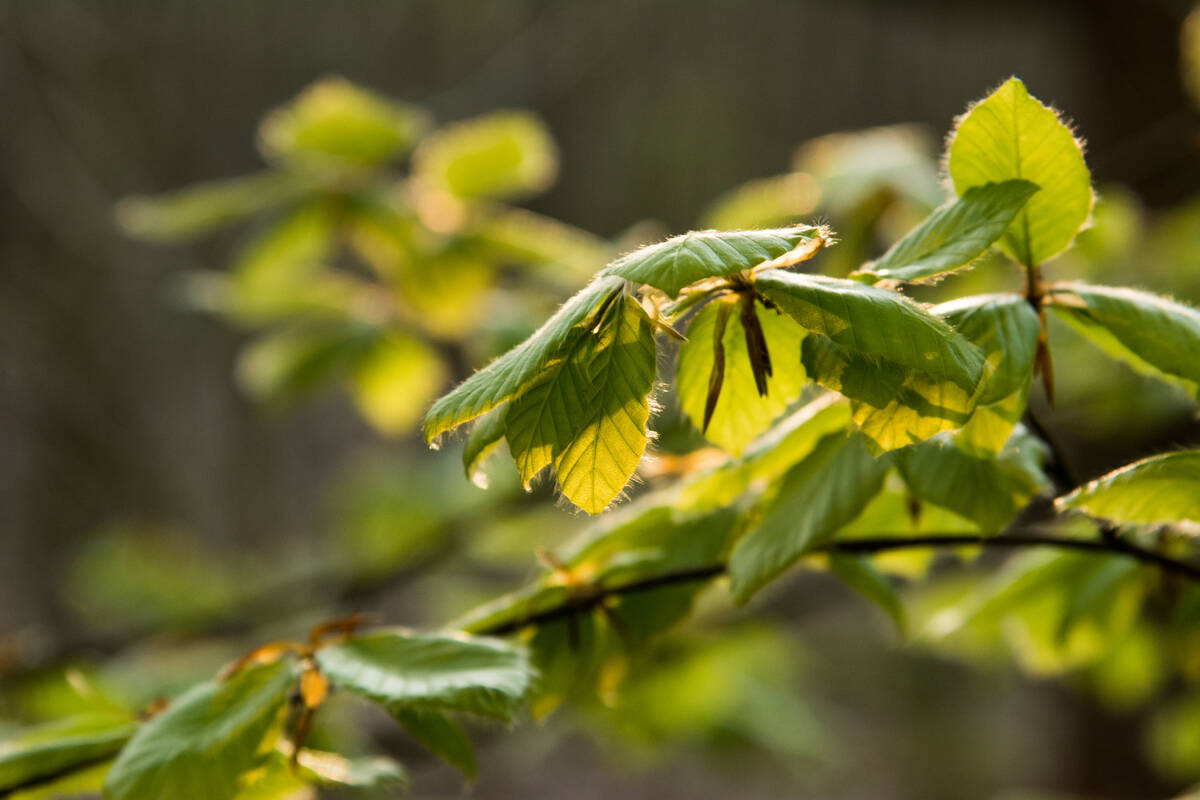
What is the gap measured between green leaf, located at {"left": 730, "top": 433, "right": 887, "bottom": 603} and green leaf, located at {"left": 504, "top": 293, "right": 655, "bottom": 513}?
10cm

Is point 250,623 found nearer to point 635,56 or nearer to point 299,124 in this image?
point 299,124

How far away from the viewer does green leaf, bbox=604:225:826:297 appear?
0.32 m

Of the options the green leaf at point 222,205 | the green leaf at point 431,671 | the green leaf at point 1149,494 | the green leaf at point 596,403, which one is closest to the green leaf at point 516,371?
the green leaf at point 596,403

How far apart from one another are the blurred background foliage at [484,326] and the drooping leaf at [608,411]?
0.13 m

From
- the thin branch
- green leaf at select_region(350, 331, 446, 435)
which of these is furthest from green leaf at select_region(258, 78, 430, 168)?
the thin branch

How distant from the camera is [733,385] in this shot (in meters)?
0.43

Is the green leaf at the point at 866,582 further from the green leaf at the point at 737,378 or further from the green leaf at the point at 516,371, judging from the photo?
the green leaf at the point at 516,371

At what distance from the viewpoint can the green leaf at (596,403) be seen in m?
0.36

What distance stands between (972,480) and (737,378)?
0.40ft

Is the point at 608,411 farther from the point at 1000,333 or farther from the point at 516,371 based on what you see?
the point at 1000,333

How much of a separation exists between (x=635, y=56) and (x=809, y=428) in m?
4.06

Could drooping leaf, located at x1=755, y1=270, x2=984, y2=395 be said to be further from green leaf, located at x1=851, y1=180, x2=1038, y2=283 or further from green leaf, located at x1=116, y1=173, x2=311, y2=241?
green leaf, located at x1=116, y1=173, x2=311, y2=241

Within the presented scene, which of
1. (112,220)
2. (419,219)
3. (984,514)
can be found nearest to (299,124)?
(419,219)

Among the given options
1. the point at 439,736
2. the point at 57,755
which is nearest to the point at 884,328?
the point at 439,736
